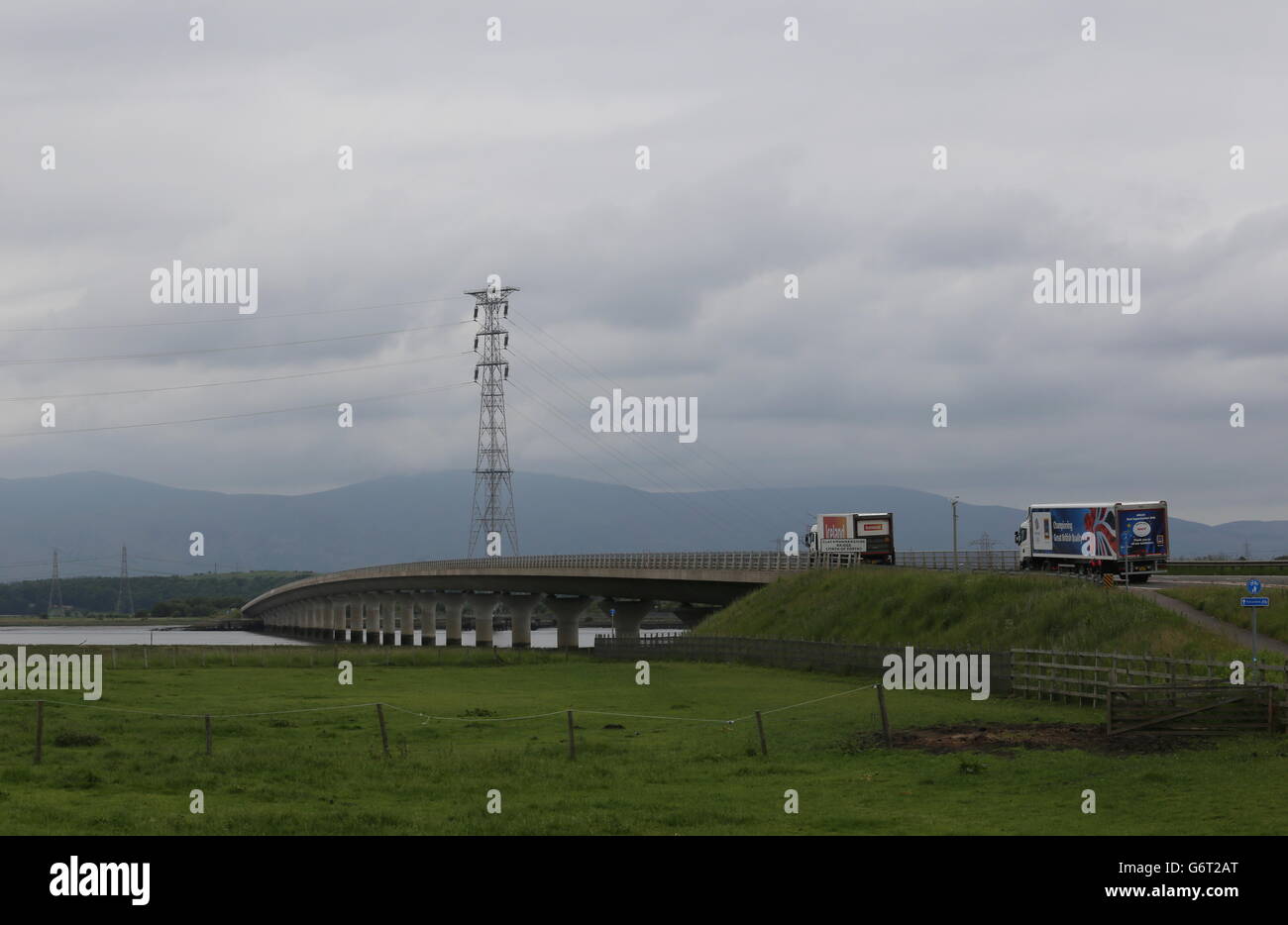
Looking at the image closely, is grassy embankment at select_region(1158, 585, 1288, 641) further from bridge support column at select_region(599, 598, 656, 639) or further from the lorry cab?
bridge support column at select_region(599, 598, 656, 639)

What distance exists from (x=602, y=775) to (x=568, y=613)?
104 metres

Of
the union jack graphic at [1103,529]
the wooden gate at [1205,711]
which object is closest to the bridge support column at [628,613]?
the union jack graphic at [1103,529]

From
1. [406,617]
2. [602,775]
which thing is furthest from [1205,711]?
[406,617]

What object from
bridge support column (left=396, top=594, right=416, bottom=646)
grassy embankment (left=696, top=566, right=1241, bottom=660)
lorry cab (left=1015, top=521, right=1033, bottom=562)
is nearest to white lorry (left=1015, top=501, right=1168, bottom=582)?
lorry cab (left=1015, top=521, right=1033, bottom=562)

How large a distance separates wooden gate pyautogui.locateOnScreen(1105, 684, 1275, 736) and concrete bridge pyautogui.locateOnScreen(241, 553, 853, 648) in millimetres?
48846

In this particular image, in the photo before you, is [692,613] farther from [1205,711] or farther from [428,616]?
[1205,711]

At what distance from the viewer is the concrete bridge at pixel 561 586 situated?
96.9 m

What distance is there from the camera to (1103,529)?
70562 mm

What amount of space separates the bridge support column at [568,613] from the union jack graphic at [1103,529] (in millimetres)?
66215

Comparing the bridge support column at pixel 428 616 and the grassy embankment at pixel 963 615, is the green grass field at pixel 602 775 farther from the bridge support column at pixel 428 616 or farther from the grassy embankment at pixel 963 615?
the bridge support column at pixel 428 616

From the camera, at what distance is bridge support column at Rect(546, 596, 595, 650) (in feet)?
433
